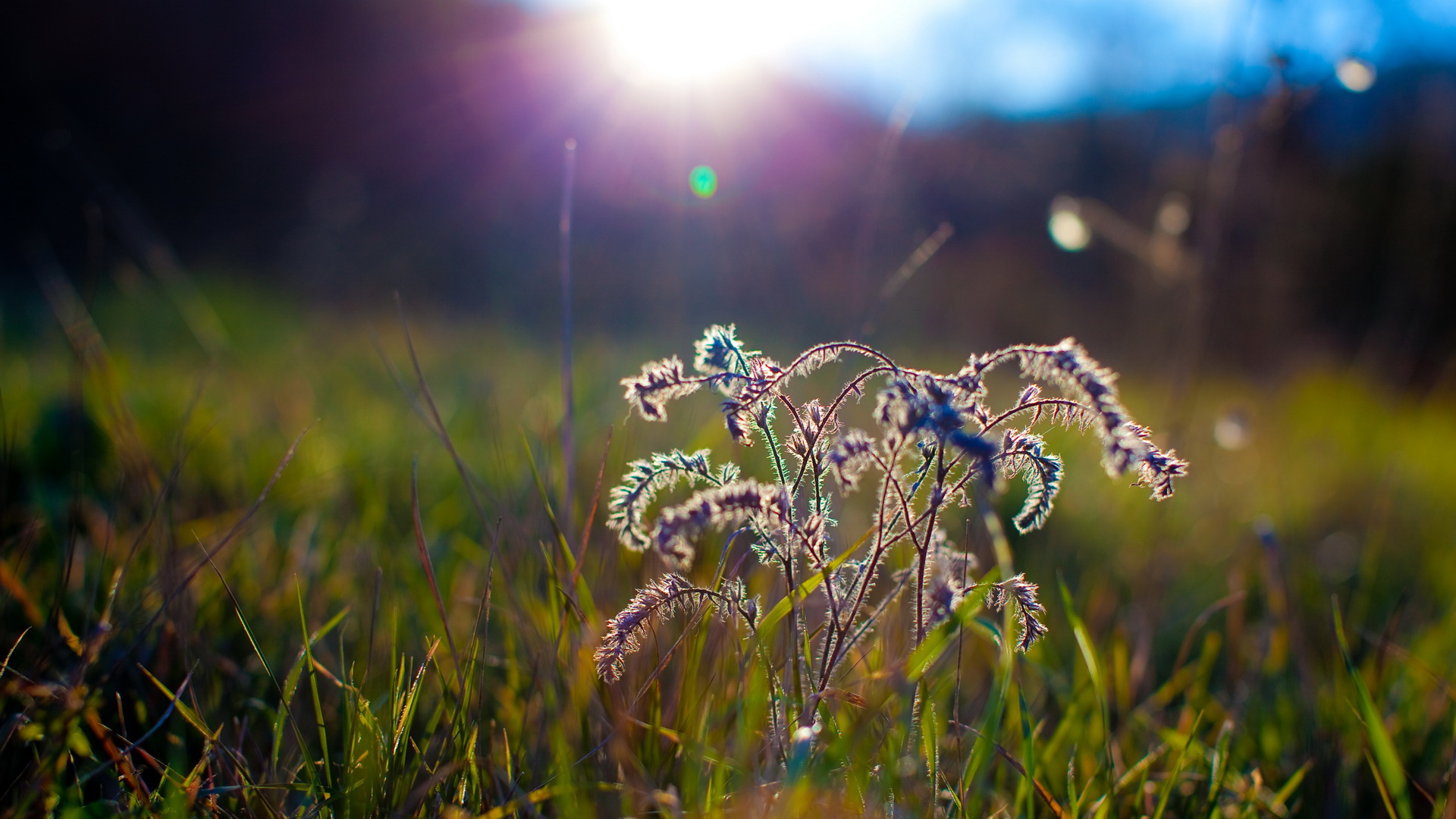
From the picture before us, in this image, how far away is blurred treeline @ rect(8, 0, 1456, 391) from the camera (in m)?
9.07

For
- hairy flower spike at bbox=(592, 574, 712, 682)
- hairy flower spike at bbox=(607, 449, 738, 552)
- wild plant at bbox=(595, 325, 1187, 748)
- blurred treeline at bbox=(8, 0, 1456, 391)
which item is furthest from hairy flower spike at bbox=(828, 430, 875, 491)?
blurred treeline at bbox=(8, 0, 1456, 391)

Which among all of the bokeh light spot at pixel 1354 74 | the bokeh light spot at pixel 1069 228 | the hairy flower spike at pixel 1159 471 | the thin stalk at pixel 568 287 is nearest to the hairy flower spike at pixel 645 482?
the thin stalk at pixel 568 287

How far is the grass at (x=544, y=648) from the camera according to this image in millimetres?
1175

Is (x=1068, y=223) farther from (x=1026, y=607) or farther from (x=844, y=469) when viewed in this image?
(x=844, y=469)

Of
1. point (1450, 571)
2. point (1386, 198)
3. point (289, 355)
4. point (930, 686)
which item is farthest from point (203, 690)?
point (1386, 198)

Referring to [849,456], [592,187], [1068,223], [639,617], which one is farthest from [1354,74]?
[592,187]

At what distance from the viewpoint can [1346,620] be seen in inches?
96.7

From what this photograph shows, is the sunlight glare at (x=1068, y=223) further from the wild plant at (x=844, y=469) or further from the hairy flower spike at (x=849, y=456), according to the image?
the hairy flower spike at (x=849, y=456)

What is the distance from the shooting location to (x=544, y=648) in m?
1.36

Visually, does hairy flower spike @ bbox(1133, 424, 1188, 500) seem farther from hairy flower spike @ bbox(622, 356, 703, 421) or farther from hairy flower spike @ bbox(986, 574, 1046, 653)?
hairy flower spike @ bbox(622, 356, 703, 421)

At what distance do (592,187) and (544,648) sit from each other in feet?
36.4

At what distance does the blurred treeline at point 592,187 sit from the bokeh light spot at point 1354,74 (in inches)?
213

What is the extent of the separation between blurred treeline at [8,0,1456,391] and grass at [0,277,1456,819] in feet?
15.7

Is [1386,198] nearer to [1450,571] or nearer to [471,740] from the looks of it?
[1450,571]
